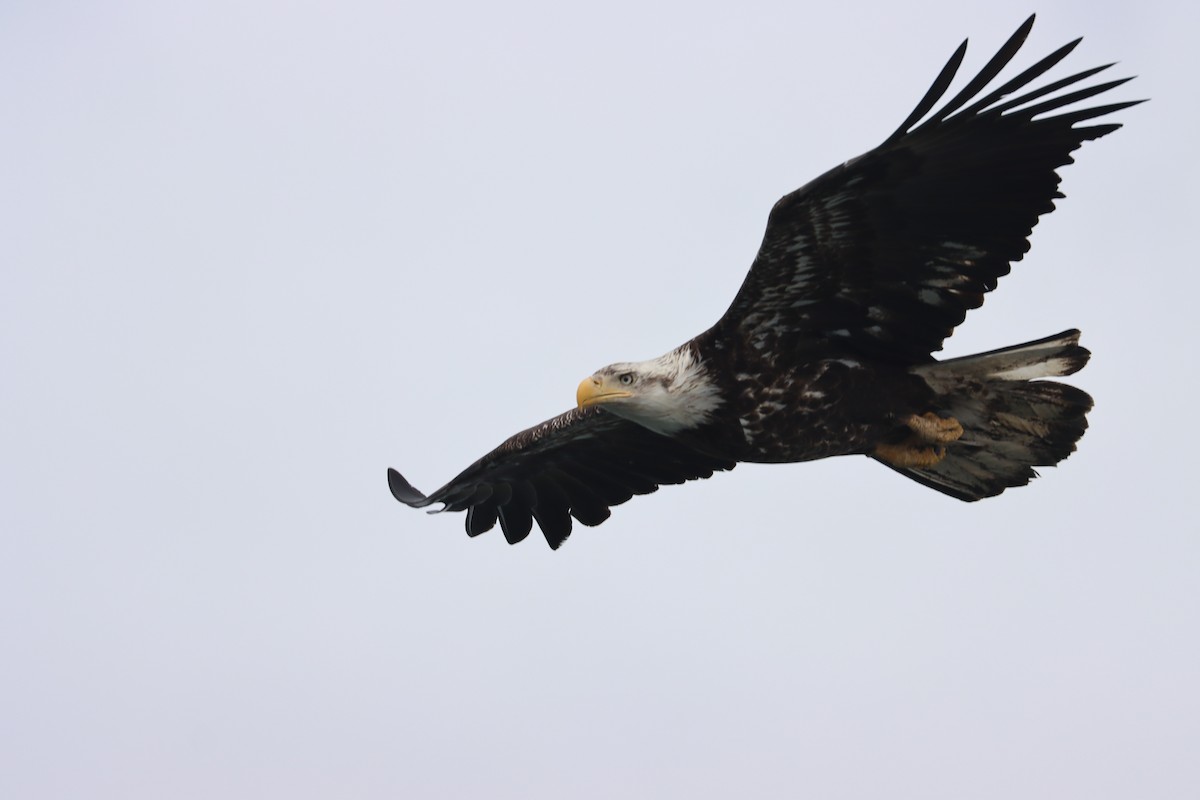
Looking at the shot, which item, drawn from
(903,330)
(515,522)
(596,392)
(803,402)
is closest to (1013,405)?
(903,330)

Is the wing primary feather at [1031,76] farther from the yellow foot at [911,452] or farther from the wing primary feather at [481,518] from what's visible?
the wing primary feather at [481,518]

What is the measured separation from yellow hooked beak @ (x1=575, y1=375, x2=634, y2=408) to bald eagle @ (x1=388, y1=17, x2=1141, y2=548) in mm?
13

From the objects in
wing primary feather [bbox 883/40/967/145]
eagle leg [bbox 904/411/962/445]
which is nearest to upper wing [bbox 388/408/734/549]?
eagle leg [bbox 904/411/962/445]

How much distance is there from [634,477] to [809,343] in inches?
120

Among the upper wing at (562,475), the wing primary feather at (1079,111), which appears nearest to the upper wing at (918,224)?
the wing primary feather at (1079,111)

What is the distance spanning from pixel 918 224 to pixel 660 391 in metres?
2.14

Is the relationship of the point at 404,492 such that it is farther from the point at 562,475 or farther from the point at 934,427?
the point at 934,427

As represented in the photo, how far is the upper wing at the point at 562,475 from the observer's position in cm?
1523

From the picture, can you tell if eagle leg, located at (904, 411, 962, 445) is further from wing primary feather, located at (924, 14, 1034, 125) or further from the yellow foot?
wing primary feather, located at (924, 14, 1034, 125)

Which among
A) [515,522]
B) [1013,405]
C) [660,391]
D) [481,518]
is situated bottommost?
[1013,405]

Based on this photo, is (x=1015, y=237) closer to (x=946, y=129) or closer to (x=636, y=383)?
(x=946, y=129)

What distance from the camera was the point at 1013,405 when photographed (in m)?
13.2

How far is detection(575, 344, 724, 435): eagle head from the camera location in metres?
13.0

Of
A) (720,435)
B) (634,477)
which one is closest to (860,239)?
(720,435)
